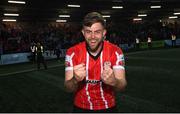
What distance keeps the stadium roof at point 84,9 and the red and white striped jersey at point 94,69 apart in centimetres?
3044

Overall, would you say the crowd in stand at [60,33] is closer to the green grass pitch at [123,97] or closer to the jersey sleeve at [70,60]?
the green grass pitch at [123,97]

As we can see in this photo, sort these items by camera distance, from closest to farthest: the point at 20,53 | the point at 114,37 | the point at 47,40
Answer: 1. the point at 20,53
2. the point at 47,40
3. the point at 114,37

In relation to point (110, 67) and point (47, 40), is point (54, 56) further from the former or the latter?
point (110, 67)

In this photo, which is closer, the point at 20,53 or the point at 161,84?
the point at 161,84

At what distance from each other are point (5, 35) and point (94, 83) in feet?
100

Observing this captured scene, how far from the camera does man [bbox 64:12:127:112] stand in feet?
9.50

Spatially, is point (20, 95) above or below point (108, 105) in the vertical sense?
below

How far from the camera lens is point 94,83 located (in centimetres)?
304

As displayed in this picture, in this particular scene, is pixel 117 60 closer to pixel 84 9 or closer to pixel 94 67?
pixel 94 67

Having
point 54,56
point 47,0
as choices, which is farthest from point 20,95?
point 47,0

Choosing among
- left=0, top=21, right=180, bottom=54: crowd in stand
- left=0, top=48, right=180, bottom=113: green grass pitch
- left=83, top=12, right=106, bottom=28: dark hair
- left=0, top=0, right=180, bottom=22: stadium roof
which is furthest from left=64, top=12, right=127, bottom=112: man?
left=0, top=0, right=180, bottom=22: stadium roof

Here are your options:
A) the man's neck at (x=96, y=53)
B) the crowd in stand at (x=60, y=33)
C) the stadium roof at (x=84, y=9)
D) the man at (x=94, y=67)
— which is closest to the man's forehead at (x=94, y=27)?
the man at (x=94, y=67)

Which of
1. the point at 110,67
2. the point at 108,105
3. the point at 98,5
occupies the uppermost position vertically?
the point at 98,5

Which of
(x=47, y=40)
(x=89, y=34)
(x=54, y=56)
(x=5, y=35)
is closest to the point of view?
(x=89, y=34)
